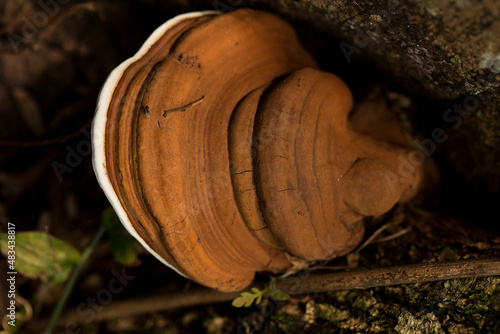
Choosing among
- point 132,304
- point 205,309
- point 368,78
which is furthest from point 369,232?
point 132,304

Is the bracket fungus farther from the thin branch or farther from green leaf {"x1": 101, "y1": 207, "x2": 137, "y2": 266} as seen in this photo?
green leaf {"x1": 101, "y1": 207, "x2": 137, "y2": 266}

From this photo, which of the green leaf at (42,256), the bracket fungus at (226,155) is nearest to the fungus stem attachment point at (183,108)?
the bracket fungus at (226,155)

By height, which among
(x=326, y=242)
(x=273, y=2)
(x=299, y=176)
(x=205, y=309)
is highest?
(x=273, y=2)

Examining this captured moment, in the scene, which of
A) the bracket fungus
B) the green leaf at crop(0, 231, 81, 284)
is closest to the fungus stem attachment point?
the bracket fungus

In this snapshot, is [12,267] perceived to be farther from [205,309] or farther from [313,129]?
[313,129]

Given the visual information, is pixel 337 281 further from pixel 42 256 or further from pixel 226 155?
pixel 42 256
